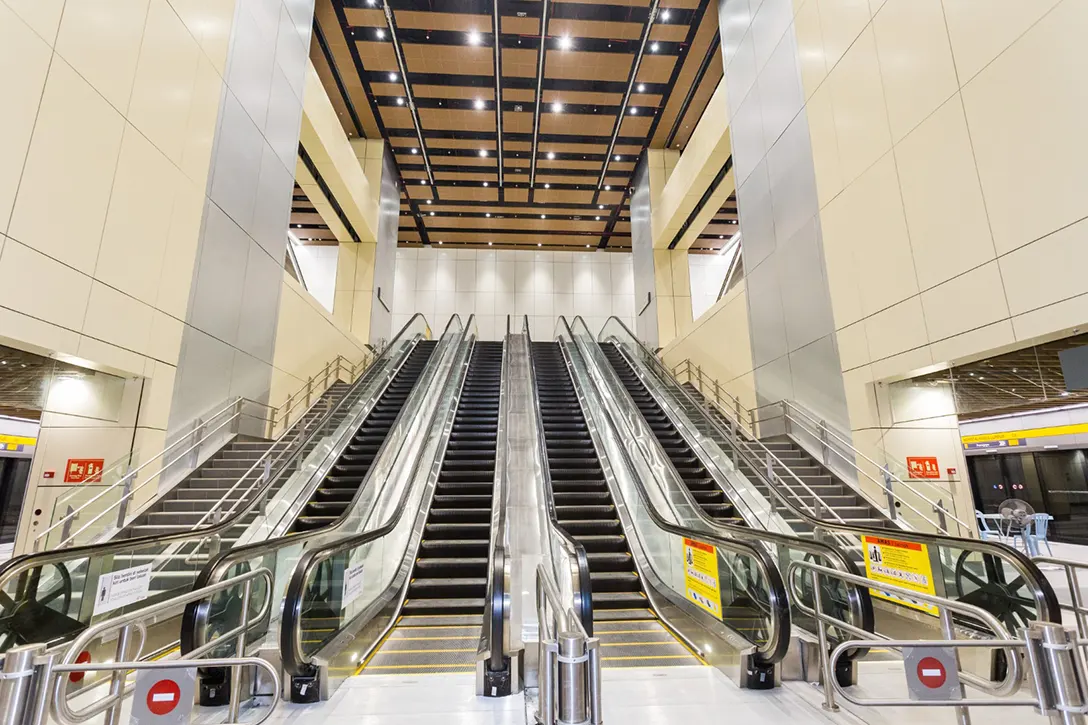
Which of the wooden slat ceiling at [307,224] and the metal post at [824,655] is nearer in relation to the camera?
the metal post at [824,655]

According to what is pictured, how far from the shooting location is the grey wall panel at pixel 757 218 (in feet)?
33.3

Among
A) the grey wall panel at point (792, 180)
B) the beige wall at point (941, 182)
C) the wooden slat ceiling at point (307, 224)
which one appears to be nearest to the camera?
the beige wall at point (941, 182)

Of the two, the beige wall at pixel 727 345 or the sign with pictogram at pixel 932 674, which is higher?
the beige wall at pixel 727 345

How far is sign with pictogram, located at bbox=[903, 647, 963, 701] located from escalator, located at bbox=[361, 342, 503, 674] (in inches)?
98.6

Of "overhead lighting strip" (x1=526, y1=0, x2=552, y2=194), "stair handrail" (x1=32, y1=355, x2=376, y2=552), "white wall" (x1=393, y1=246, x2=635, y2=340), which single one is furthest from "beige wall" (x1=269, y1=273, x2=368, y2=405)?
"white wall" (x1=393, y1=246, x2=635, y2=340)

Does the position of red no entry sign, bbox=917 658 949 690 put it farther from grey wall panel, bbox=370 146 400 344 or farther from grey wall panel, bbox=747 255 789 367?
grey wall panel, bbox=370 146 400 344

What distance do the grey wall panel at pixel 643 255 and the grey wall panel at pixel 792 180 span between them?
21.9 feet

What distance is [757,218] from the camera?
10.7 metres

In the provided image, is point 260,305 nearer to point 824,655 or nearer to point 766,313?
point 766,313

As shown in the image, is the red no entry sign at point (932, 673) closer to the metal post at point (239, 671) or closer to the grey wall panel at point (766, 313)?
the metal post at point (239, 671)

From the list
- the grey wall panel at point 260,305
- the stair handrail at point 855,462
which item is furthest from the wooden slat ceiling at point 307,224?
the stair handrail at point 855,462

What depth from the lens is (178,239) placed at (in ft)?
23.0

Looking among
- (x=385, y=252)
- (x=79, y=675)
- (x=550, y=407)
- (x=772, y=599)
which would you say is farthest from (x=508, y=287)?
(x=772, y=599)

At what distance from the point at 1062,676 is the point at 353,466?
7.23m
